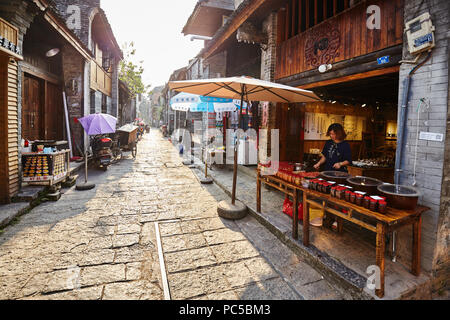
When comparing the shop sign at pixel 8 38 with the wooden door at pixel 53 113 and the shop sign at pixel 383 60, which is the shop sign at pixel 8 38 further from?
the shop sign at pixel 383 60

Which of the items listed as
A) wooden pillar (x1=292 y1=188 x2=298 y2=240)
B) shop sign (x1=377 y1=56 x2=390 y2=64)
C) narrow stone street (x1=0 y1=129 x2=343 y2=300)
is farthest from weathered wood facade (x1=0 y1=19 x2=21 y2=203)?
shop sign (x1=377 y1=56 x2=390 y2=64)

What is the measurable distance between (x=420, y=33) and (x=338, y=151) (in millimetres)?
2178

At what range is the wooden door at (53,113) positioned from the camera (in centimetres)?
920

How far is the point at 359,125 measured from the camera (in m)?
10.6

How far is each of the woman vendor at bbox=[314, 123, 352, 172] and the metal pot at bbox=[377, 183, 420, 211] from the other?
150 centimetres

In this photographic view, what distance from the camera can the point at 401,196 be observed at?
270cm

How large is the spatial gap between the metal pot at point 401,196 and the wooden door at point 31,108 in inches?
391

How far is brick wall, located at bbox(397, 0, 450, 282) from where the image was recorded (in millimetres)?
2869

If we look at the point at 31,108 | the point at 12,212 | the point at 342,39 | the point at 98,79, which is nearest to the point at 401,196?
the point at 342,39

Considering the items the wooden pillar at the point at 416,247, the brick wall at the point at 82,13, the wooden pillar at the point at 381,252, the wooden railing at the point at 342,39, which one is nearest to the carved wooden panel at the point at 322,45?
the wooden railing at the point at 342,39

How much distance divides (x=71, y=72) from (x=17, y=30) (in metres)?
5.98

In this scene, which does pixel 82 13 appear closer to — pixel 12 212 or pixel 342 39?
pixel 12 212
